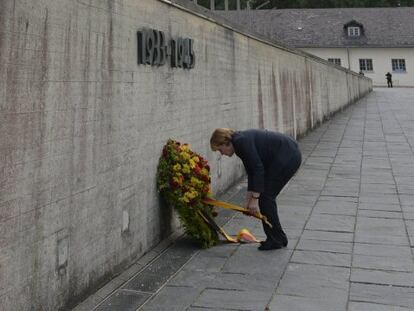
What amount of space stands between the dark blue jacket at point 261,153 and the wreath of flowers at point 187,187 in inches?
21.6

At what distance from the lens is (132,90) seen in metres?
4.97

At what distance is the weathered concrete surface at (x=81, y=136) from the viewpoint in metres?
3.38

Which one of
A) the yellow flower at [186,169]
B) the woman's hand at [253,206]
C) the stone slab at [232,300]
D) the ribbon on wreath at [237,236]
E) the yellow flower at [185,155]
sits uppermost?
the yellow flower at [185,155]

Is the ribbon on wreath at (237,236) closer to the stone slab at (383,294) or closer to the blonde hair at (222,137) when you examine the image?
the blonde hair at (222,137)

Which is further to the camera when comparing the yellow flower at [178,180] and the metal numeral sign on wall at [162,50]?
the yellow flower at [178,180]

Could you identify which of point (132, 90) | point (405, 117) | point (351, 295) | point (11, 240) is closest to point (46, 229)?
point (11, 240)

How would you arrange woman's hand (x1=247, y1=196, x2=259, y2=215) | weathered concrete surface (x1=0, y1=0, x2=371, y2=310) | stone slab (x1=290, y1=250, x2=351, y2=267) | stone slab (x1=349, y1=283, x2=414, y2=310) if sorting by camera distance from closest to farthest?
weathered concrete surface (x1=0, y1=0, x2=371, y2=310) < stone slab (x1=349, y1=283, x2=414, y2=310) < stone slab (x1=290, y1=250, x2=351, y2=267) < woman's hand (x1=247, y1=196, x2=259, y2=215)

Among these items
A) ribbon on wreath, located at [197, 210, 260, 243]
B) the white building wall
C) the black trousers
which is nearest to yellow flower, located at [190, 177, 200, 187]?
ribbon on wreath, located at [197, 210, 260, 243]

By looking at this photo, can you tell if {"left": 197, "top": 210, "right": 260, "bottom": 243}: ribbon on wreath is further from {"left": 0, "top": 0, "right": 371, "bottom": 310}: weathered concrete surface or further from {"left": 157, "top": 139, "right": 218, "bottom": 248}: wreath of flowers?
{"left": 0, "top": 0, "right": 371, "bottom": 310}: weathered concrete surface

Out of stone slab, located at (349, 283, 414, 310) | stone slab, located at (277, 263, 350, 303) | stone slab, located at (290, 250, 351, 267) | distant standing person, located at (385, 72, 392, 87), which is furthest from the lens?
distant standing person, located at (385, 72, 392, 87)

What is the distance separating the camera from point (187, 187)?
5.38m

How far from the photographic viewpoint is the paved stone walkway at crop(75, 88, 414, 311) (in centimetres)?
419

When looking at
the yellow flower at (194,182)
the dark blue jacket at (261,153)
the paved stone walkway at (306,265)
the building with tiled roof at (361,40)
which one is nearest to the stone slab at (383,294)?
the paved stone walkway at (306,265)

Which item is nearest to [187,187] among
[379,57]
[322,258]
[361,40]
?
[322,258]
